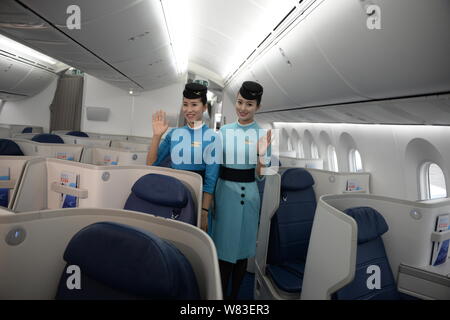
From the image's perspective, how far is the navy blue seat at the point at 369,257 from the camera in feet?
5.22

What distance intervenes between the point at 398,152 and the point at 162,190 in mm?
3078

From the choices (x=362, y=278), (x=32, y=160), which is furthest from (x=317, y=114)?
(x=32, y=160)

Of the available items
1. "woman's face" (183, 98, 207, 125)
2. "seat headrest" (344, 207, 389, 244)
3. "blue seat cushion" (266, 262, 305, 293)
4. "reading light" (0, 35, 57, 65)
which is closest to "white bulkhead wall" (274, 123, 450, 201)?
"seat headrest" (344, 207, 389, 244)

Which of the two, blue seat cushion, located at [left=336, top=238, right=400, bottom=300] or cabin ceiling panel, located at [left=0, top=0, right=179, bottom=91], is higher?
cabin ceiling panel, located at [left=0, top=0, right=179, bottom=91]

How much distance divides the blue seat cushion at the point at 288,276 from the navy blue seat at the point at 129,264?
4.87ft

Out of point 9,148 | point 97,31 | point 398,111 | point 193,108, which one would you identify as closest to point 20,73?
point 9,148

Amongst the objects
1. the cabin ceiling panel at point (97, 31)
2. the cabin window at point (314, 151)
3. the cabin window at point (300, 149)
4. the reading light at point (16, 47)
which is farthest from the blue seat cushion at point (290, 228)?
the reading light at point (16, 47)

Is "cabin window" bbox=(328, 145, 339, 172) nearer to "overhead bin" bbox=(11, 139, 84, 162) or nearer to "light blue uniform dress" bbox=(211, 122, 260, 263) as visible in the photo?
"light blue uniform dress" bbox=(211, 122, 260, 263)

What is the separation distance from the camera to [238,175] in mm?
2227

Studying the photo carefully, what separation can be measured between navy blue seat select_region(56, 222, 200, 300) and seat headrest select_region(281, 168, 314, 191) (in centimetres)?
189

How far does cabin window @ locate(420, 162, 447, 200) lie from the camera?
10.9 ft

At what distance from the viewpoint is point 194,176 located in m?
1.99

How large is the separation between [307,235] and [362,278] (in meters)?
1.08

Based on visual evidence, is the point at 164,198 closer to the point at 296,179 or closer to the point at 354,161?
the point at 296,179
